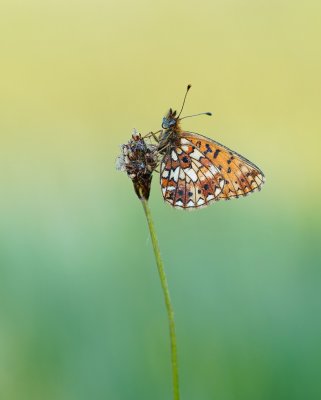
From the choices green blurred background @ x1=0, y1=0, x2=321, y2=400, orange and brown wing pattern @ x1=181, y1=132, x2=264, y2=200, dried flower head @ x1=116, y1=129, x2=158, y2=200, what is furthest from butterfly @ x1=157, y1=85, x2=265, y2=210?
green blurred background @ x1=0, y1=0, x2=321, y2=400

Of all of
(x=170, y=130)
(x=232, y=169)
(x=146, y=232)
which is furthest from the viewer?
(x=146, y=232)

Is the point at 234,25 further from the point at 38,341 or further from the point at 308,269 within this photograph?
the point at 38,341

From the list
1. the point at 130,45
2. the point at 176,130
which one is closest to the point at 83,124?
the point at 130,45

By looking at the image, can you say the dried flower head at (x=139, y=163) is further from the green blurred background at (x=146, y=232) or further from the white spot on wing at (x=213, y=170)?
the green blurred background at (x=146, y=232)

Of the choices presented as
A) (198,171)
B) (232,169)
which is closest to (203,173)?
(198,171)

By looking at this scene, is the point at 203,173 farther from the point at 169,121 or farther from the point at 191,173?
the point at 169,121

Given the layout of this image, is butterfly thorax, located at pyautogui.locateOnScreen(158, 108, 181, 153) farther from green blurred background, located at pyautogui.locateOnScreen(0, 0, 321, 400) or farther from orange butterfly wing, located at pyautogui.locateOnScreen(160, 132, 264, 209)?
green blurred background, located at pyautogui.locateOnScreen(0, 0, 321, 400)
